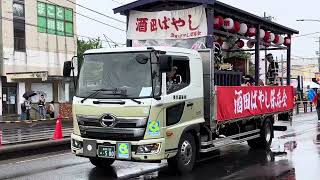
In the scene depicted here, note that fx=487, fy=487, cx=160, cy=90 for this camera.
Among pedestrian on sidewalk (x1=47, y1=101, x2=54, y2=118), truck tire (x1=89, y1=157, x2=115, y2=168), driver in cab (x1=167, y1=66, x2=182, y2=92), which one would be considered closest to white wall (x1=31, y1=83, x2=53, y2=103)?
pedestrian on sidewalk (x1=47, y1=101, x2=54, y2=118)

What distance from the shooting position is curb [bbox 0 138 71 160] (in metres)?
12.2

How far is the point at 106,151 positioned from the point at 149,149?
80cm

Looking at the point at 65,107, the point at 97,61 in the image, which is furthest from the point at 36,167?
the point at 65,107

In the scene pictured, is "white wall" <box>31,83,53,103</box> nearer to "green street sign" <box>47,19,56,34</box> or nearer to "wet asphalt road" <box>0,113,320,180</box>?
"green street sign" <box>47,19,56,34</box>

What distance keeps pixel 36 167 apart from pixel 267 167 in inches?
196

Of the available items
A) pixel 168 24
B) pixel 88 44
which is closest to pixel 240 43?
pixel 168 24

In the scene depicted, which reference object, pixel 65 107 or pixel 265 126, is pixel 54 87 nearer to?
pixel 65 107

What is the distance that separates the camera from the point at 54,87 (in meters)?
40.2

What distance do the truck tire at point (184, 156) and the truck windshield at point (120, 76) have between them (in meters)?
1.33

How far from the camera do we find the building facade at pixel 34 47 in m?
35.3

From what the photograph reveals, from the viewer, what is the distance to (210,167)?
34.3 feet

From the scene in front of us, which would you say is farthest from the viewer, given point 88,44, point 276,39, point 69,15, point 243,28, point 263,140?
point 88,44

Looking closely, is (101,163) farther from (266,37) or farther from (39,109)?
(39,109)

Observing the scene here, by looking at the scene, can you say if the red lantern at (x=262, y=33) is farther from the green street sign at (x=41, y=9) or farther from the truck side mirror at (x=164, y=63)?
the green street sign at (x=41, y=9)
